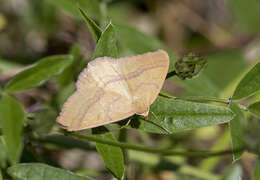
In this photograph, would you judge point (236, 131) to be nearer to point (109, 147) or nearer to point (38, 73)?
point (109, 147)

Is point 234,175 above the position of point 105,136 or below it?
below

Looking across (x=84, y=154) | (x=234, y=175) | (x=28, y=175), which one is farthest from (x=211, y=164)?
(x=28, y=175)

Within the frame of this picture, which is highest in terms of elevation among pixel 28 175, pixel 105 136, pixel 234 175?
pixel 105 136

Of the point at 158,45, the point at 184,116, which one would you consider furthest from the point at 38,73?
the point at 158,45

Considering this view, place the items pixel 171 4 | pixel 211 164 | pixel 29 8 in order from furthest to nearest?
pixel 171 4
pixel 29 8
pixel 211 164

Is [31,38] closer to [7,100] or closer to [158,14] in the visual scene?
[158,14]

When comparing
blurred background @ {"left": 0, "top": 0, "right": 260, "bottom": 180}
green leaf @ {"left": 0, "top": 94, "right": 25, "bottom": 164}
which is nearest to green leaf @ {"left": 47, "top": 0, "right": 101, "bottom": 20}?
blurred background @ {"left": 0, "top": 0, "right": 260, "bottom": 180}

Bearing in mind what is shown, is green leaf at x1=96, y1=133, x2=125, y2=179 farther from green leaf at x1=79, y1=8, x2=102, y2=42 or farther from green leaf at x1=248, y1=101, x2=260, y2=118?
green leaf at x1=248, y1=101, x2=260, y2=118
